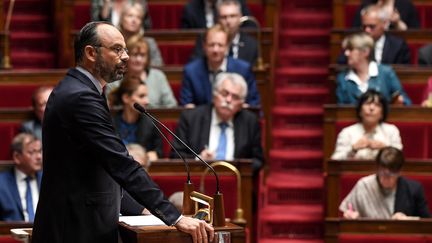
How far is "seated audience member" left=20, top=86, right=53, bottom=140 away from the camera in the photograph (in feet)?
11.0

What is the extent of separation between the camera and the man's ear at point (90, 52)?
1.76 m

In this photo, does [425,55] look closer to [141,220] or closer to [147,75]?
[147,75]

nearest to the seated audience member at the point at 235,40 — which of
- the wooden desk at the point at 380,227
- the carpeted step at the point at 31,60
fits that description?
the carpeted step at the point at 31,60

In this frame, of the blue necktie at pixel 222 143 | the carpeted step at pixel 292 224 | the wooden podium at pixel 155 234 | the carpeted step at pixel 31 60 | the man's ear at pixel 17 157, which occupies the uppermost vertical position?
the carpeted step at pixel 31 60

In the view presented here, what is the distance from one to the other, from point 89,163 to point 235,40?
7.51ft

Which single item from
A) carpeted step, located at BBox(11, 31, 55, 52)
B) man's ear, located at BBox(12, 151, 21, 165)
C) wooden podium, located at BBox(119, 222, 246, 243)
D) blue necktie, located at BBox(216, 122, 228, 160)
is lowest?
wooden podium, located at BBox(119, 222, 246, 243)

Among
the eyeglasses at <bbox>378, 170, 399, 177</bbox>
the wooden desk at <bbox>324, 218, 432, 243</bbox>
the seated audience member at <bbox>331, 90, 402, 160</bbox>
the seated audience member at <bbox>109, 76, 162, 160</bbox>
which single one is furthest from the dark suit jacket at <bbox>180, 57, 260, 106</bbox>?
the wooden desk at <bbox>324, 218, 432, 243</bbox>

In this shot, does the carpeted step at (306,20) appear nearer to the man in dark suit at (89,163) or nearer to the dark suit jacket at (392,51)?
the dark suit jacket at (392,51)

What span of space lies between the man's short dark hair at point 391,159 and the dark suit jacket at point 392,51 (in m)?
1.02

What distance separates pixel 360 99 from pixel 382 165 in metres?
0.40

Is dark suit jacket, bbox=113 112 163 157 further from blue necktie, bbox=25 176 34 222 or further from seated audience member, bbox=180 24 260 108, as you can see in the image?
blue necktie, bbox=25 176 34 222

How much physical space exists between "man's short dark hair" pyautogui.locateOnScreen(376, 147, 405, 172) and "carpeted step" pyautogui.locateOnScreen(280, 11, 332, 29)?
163 centimetres

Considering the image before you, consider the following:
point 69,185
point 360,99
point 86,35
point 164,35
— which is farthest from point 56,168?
point 164,35

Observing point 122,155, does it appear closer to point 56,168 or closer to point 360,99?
point 56,168
